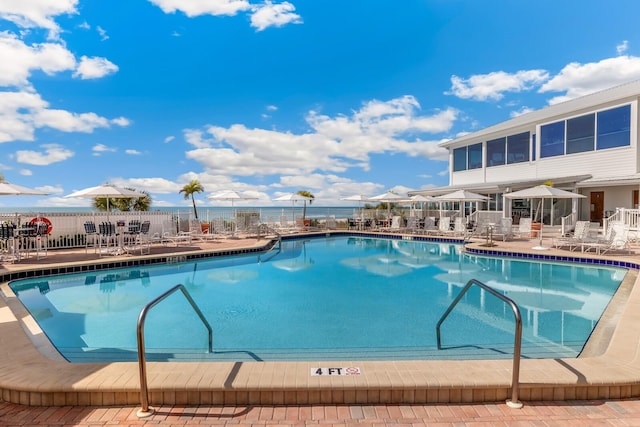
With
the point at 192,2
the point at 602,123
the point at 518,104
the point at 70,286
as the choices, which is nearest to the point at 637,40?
Answer: the point at 602,123

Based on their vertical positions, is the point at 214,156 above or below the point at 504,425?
above

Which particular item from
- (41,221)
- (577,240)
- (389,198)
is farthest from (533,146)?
(41,221)

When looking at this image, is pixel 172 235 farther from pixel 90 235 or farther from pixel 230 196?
pixel 230 196

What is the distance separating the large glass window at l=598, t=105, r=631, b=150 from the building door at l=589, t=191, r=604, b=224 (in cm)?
235

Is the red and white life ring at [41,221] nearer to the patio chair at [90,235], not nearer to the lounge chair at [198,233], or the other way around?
the patio chair at [90,235]

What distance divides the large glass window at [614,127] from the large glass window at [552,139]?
1645 millimetres

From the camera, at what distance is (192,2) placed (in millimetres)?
11742

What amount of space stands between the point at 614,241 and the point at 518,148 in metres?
9.74

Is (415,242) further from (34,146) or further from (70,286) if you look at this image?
(34,146)

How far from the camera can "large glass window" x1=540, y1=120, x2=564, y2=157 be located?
17.0 metres

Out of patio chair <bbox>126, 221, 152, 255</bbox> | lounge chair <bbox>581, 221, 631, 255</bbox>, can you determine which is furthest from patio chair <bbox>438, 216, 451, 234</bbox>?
patio chair <bbox>126, 221, 152, 255</bbox>

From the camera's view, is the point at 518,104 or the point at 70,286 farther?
the point at 518,104

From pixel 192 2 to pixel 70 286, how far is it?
32.2 ft

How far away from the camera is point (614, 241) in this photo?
1104cm
